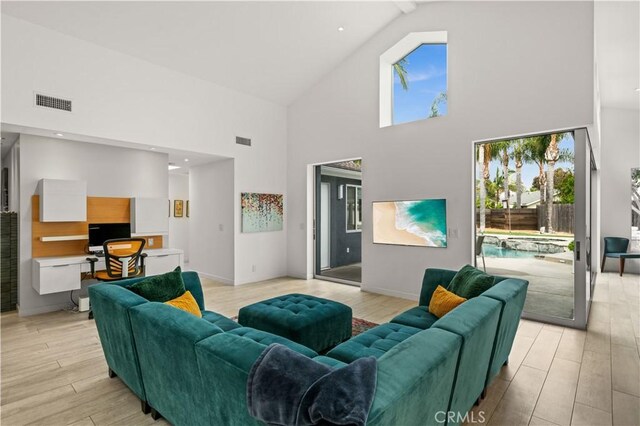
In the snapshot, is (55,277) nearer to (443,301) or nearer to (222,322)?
(222,322)

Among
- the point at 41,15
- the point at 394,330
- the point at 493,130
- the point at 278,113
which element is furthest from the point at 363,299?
the point at 41,15

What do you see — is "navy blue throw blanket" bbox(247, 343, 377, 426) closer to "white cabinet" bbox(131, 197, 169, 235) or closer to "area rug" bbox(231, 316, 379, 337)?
"area rug" bbox(231, 316, 379, 337)

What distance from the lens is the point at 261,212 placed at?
6508 mm

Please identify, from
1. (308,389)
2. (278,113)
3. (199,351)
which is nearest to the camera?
(308,389)

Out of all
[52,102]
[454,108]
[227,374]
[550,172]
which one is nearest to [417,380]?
[227,374]

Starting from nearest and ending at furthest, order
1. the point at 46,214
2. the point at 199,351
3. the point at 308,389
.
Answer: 1. the point at 308,389
2. the point at 199,351
3. the point at 46,214

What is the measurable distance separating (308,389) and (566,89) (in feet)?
14.4

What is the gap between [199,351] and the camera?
1504mm

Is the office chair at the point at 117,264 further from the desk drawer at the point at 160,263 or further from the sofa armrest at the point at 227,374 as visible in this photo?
the sofa armrest at the point at 227,374

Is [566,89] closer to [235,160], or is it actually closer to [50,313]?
[235,160]

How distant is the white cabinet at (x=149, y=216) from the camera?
5.22 metres

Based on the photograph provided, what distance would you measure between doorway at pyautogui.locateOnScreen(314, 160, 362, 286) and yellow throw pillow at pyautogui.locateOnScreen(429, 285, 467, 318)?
3620mm

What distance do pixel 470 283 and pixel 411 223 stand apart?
2469 mm

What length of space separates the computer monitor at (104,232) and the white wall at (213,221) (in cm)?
165
